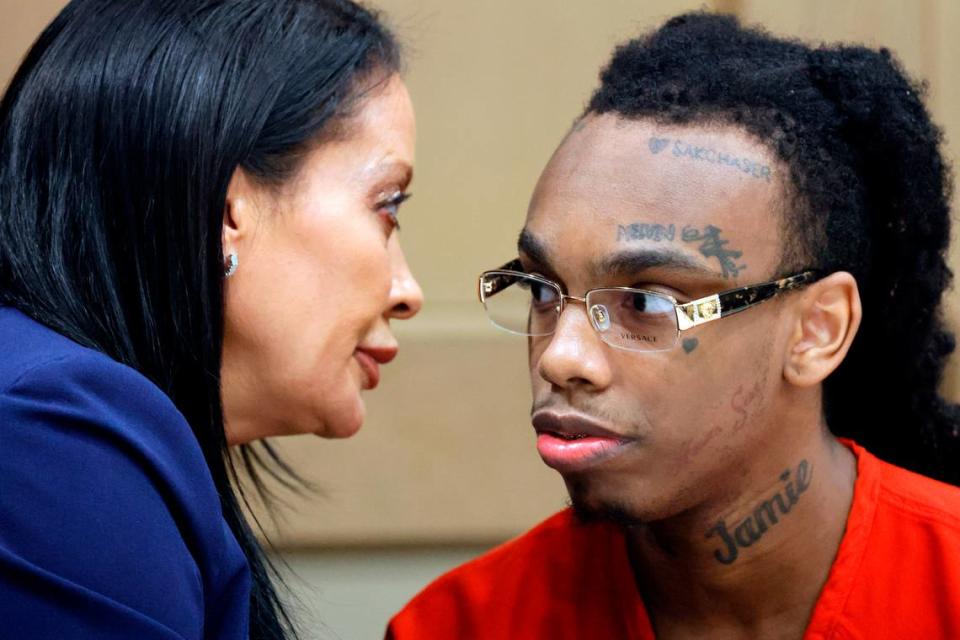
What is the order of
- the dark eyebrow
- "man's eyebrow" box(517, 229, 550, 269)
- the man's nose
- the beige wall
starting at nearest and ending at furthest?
the man's nose, "man's eyebrow" box(517, 229, 550, 269), the dark eyebrow, the beige wall

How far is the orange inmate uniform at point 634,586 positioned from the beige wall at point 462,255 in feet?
3.75

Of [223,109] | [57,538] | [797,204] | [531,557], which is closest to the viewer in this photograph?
[57,538]

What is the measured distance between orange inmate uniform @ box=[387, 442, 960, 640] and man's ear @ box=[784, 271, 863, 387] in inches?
10.4

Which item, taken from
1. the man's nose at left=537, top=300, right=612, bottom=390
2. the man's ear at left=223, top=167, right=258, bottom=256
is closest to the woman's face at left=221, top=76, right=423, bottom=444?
the man's ear at left=223, top=167, right=258, bottom=256

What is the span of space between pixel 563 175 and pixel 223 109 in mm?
608

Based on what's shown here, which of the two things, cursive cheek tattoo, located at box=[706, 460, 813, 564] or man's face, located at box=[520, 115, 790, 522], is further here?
cursive cheek tattoo, located at box=[706, 460, 813, 564]

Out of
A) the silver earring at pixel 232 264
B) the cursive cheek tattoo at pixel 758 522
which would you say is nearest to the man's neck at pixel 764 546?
the cursive cheek tattoo at pixel 758 522

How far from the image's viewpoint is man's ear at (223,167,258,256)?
224 centimetres

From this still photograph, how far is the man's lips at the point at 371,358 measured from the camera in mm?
2520

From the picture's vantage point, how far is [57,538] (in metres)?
1.67

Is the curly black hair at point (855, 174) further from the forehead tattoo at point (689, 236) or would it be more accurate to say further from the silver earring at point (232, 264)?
the silver earring at point (232, 264)

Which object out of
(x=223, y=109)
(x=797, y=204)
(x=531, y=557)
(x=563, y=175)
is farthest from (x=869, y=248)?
(x=223, y=109)

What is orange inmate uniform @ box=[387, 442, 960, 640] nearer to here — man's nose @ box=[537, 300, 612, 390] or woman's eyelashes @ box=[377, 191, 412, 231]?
man's nose @ box=[537, 300, 612, 390]

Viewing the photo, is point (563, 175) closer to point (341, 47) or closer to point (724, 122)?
point (724, 122)
